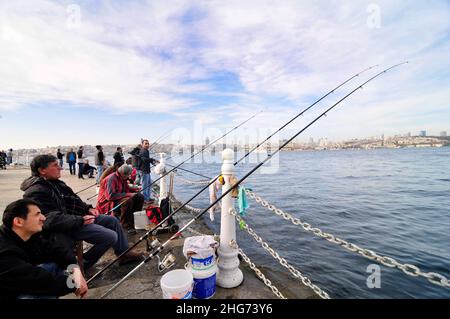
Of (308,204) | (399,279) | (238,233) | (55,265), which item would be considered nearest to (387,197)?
(308,204)

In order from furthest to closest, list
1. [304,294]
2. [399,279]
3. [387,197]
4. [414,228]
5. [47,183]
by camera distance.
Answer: [387,197], [414,228], [399,279], [304,294], [47,183]

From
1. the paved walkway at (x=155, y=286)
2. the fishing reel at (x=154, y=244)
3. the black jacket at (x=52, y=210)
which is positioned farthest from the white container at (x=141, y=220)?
the black jacket at (x=52, y=210)

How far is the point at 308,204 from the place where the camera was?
40.5ft

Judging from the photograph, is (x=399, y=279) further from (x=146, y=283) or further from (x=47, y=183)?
(x=47, y=183)

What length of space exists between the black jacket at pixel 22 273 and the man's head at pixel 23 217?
61 millimetres

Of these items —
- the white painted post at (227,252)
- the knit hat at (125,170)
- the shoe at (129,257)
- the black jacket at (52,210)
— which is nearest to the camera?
the black jacket at (52,210)

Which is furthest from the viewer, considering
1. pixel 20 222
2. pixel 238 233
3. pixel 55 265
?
pixel 238 233

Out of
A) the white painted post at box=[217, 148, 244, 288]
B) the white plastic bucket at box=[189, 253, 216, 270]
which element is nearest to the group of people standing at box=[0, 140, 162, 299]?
the white plastic bucket at box=[189, 253, 216, 270]

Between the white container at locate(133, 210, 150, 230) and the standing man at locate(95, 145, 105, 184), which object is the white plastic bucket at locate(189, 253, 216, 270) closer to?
the white container at locate(133, 210, 150, 230)

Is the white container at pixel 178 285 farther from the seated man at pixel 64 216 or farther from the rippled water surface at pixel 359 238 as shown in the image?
the rippled water surface at pixel 359 238

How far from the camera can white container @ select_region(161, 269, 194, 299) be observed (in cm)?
224

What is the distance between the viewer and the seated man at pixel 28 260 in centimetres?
184

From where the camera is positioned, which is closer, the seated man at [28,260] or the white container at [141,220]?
the seated man at [28,260]

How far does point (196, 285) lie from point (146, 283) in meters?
0.85
